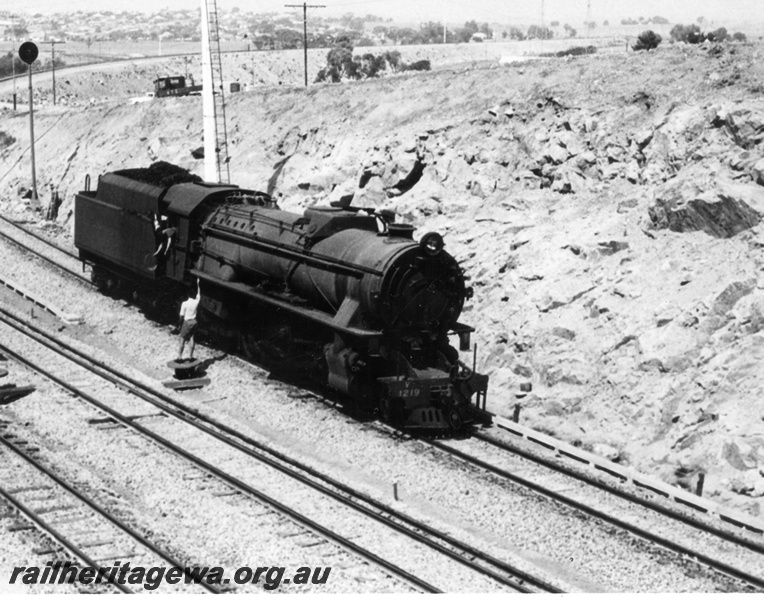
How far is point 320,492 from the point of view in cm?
1574

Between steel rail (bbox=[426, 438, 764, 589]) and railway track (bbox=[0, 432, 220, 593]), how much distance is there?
18.1ft

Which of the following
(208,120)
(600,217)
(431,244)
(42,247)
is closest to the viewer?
(431,244)

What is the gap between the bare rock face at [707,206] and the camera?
19562mm

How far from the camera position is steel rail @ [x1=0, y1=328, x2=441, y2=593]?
1291cm

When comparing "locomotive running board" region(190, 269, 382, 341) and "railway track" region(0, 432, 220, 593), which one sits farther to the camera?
"locomotive running board" region(190, 269, 382, 341)

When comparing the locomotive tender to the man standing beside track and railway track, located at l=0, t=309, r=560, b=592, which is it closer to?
the man standing beside track

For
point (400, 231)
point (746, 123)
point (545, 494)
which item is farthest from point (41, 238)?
point (545, 494)

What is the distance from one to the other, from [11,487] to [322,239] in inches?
289

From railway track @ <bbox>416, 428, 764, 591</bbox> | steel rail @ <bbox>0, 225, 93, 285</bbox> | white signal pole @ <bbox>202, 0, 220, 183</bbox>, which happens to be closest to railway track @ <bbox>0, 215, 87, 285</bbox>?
steel rail @ <bbox>0, 225, 93, 285</bbox>

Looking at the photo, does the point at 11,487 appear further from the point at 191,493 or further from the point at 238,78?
the point at 238,78

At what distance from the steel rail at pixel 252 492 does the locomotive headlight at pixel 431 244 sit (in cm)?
513

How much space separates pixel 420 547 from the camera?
13.8 meters

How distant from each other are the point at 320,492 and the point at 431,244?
16.0 feet

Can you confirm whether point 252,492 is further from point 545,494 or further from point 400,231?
point 400,231
